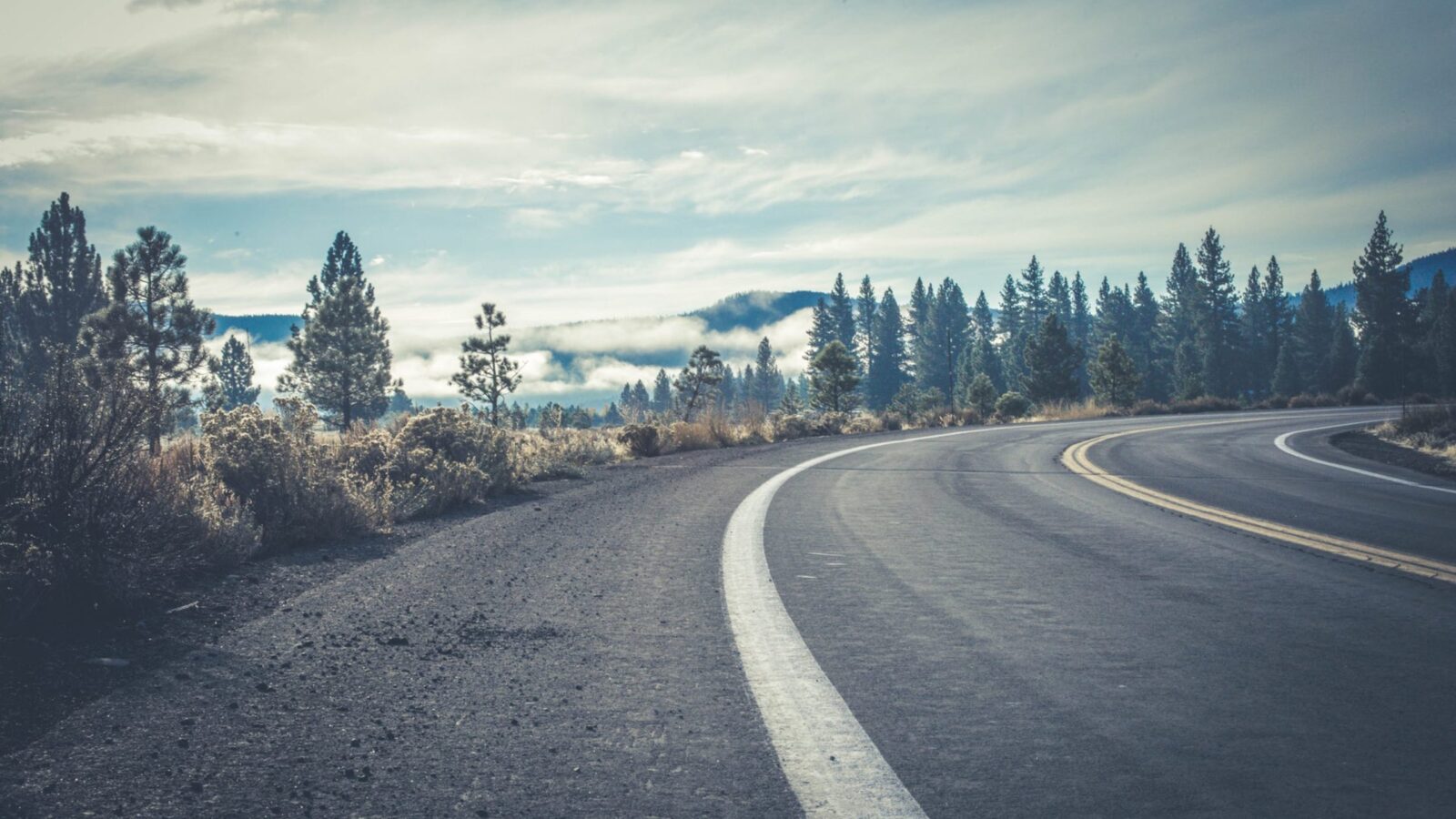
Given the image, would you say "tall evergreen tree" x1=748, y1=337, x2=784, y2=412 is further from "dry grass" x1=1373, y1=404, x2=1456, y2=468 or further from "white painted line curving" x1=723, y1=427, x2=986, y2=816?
"white painted line curving" x1=723, y1=427, x2=986, y2=816

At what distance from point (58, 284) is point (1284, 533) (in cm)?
5967

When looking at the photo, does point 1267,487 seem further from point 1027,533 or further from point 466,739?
point 466,739

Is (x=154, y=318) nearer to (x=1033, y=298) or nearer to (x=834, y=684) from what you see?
(x=834, y=684)

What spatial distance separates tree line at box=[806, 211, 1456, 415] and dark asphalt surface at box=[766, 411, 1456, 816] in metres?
37.8

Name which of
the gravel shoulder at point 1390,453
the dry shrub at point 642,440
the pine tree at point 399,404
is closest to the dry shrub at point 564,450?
the dry shrub at point 642,440

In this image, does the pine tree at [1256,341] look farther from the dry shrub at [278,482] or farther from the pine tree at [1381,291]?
the dry shrub at [278,482]

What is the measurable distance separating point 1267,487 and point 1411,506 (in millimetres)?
1649

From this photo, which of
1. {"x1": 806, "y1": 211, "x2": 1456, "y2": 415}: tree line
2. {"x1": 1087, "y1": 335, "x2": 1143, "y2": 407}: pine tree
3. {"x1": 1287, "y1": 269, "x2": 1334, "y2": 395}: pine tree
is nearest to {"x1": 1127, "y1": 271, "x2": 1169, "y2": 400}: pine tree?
{"x1": 806, "y1": 211, "x2": 1456, "y2": 415}: tree line

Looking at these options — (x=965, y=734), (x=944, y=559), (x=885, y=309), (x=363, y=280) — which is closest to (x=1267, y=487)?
(x=944, y=559)

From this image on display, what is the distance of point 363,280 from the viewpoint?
63.5 meters

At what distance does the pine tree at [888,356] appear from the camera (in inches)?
4542

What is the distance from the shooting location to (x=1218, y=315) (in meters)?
→ 96.9

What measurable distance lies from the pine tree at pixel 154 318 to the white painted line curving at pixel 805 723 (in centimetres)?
3595

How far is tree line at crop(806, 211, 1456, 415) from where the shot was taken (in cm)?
6456
